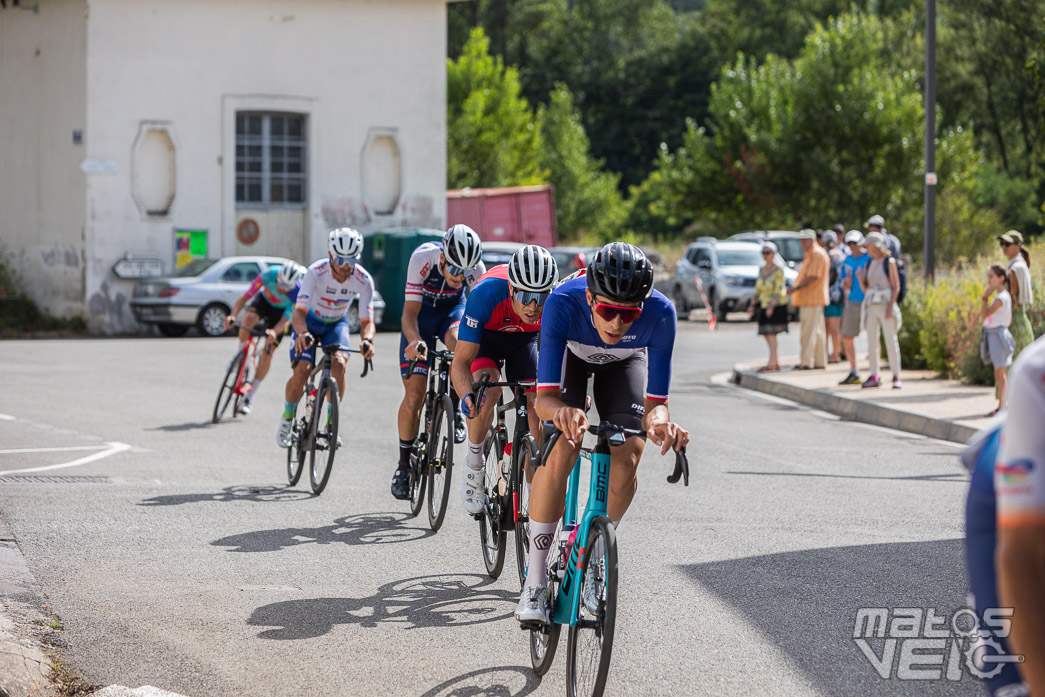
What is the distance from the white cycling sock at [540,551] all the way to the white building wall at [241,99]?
24239 mm

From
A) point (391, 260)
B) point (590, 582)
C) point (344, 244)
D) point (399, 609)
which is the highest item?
point (391, 260)

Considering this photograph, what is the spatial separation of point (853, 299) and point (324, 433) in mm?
9525

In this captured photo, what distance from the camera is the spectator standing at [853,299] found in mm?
16625

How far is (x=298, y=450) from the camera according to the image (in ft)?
31.0

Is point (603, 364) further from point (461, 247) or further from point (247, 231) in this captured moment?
point (247, 231)

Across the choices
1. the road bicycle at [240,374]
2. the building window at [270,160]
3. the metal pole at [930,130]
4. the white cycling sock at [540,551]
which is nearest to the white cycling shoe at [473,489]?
the white cycling sock at [540,551]

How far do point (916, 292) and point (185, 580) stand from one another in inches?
580

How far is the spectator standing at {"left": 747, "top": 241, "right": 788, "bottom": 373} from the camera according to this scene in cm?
1798

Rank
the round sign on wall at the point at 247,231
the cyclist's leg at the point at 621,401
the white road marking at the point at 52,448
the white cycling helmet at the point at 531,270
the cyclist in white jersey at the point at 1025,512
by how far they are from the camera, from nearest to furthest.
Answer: the cyclist in white jersey at the point at 1025,512
the cyclist's leg at the point at 621,401
the white cycling helmet at the point at 531,270
the white road marking at the point at 52,448
the round sign on wall at the point at 247,231

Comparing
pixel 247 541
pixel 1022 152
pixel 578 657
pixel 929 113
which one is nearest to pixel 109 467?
pixel 247 541

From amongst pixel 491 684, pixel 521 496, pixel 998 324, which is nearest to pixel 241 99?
pixel 998 324

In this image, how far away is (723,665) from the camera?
17.1ft

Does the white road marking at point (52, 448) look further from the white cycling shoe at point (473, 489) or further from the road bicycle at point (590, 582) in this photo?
the road bicycle at point (590, 582)

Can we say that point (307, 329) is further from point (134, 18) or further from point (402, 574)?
point (134, 18)
